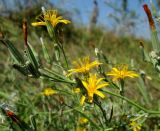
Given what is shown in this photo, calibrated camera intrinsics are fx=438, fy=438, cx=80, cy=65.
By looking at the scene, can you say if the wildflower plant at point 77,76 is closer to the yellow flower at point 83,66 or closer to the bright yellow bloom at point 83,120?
the yellow flower at point 83,66

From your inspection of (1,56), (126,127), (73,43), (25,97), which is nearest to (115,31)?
(73,43)

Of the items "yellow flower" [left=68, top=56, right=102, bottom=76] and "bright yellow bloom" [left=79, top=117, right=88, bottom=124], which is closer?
"yellow flower" [left=68, top=56, right=102, bottom=76]

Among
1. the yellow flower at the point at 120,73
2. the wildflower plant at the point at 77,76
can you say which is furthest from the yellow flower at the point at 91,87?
the yellow flower at the point at 120,73

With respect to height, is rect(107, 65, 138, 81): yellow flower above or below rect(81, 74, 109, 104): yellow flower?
above

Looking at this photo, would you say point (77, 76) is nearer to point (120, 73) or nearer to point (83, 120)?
point (120, 73)

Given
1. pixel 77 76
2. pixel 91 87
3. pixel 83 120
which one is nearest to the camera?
pixel 91 87

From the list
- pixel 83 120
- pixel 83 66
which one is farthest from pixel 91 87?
pixel 83 120

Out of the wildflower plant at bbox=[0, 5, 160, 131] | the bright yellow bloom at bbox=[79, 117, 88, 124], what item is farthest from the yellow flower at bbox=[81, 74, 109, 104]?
the bright yellow bloom at bbox=[79, 117, 88, 124]

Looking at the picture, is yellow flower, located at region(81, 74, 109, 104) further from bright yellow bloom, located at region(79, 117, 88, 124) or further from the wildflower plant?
bright yellow bloom, located at region(79, 117, 88, 124)

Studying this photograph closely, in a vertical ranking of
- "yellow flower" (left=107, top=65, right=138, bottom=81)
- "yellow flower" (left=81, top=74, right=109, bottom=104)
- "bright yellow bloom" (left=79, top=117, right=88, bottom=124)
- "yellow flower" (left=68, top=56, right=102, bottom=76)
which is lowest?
"bright yellow bloom" (left=79, top=117, right=88, bottom=124)

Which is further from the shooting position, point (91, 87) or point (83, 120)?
point (83, 120)

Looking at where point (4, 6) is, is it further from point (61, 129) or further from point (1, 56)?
point (61, 129)
